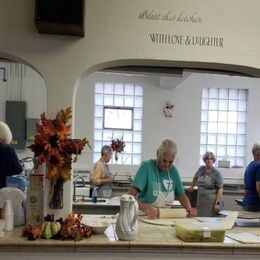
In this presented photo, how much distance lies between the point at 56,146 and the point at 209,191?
318cm

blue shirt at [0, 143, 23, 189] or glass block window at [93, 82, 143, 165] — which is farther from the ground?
glass block window at [93, 82, 143, 165]

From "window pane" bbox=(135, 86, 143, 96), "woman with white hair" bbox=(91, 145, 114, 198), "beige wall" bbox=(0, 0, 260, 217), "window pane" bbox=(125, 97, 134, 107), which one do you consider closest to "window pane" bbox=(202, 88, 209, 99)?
"window pane" bbox=(135, 86, 143, 96)

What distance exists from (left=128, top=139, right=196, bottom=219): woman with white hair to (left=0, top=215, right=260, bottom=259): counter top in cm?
62

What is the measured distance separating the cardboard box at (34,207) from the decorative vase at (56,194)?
6 centimetres

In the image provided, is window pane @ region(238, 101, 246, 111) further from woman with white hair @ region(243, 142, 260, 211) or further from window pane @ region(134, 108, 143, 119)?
woman with white hair @ region(243, 142, 260, 211)

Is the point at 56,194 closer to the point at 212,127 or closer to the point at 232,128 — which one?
the point at 212,127

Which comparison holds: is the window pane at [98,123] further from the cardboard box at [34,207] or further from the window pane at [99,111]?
the cardboard box at [34,207]

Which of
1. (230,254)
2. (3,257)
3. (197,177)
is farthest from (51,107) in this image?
(197,177)

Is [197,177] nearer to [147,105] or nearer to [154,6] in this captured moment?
[147,105]

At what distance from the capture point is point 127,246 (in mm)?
2285

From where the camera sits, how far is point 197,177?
5.43m

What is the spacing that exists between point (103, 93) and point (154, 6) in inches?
174

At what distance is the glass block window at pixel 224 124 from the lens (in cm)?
719

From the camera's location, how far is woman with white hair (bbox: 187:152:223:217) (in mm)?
4988
